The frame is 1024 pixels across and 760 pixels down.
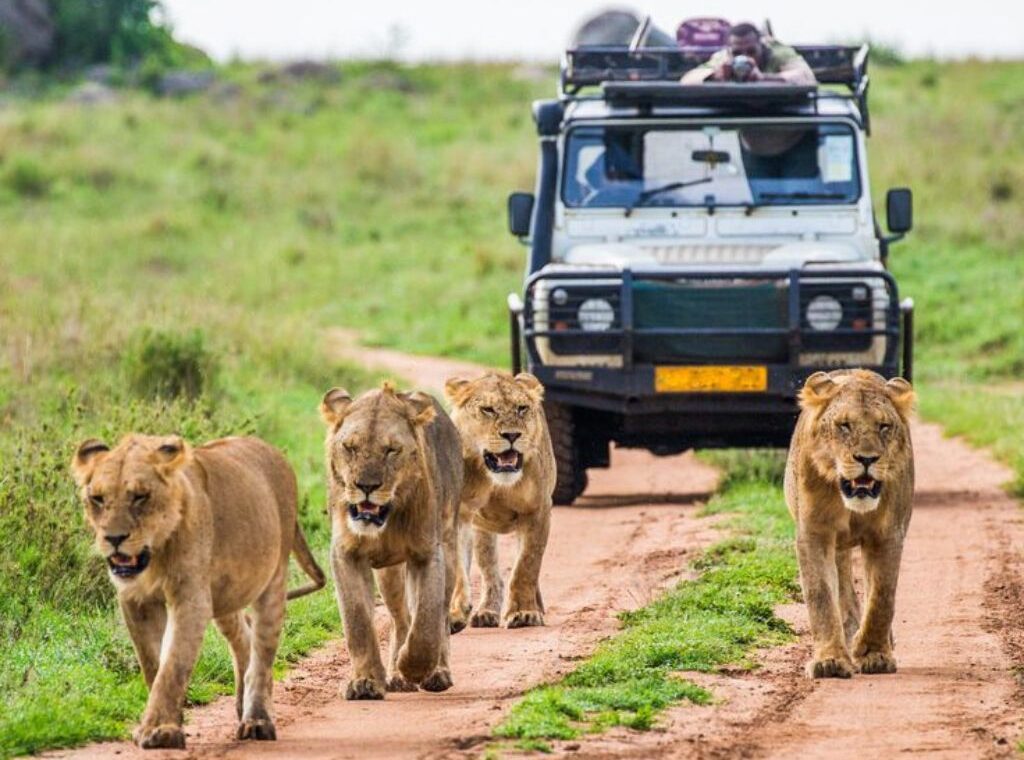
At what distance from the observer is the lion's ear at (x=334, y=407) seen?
24.2ft

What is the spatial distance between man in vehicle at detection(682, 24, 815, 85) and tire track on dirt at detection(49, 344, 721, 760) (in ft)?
8.30

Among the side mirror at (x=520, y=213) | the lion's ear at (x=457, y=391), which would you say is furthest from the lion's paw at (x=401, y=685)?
the side mirror at (x=520, y=213)

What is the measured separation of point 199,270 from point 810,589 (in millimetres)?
20806

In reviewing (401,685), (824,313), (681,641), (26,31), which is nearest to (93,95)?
(26,31)

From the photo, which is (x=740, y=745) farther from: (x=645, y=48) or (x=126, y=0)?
(x=126, y=0)

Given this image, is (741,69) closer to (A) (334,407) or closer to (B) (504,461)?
(B) (504,461)

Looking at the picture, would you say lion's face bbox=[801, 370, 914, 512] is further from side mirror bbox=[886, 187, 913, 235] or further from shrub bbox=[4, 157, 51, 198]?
shrub bbox=[4, 157, 51, 198]

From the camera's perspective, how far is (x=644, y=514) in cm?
1327

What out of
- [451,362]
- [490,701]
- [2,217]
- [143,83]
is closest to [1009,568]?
[490,701]

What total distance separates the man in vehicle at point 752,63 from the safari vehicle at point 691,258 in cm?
18

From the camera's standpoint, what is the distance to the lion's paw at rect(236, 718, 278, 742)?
22.2ft

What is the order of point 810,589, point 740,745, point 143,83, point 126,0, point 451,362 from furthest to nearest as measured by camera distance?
point 126,0, point 143,83, point 451,362, point 810,589, point 740,745

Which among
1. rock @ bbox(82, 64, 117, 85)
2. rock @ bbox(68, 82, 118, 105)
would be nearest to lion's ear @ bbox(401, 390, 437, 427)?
rock @ bbox(68, 82, 118, 105)

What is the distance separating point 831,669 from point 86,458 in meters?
2.72
